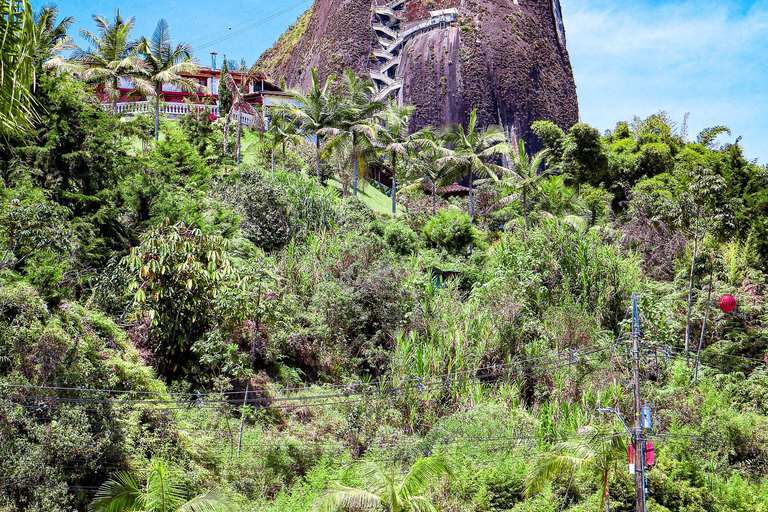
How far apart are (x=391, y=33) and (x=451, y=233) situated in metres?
37.0

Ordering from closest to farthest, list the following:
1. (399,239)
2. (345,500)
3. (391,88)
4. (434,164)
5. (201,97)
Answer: (345,500) → (399,239) → (434,164) → (201,97) → (391,88)

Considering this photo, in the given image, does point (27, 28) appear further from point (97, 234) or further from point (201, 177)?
point (201, 177)

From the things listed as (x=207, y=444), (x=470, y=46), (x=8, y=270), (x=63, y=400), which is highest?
(x=470, y=46)

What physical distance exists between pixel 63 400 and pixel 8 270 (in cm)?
328

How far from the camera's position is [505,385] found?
19.7 metres

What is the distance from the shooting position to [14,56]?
5574mm

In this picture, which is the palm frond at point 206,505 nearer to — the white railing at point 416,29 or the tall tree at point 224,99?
the tall tree at point 224,99

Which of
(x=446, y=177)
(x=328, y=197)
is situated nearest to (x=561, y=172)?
(x=446, y=177)

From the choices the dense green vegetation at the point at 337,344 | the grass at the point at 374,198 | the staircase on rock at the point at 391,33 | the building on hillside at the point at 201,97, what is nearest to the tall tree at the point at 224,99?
the building on hillside at the point at 201,97

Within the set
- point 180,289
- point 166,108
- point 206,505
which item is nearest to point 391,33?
point 166,108

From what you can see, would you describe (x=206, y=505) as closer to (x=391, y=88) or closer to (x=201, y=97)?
(x=201, y=97)

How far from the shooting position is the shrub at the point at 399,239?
27016 mm

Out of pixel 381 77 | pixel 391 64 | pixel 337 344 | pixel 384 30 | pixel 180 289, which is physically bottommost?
pixel 337 344

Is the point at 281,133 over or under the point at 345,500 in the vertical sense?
over
